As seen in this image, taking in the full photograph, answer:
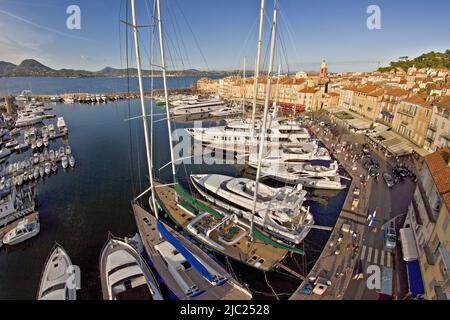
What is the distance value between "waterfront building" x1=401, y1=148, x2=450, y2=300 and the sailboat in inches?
380

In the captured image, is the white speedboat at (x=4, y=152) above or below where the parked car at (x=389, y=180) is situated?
above

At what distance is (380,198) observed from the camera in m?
25.5

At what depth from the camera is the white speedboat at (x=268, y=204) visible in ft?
65.8

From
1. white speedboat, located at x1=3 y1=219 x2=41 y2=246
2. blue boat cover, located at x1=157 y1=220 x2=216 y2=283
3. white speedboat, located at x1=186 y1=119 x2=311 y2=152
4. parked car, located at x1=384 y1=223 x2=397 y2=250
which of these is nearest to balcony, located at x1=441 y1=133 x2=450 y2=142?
white speedboat, located at x1=186 y1=119 x2=311 y2=152

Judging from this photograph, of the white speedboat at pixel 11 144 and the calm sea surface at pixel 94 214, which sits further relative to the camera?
the white speedboat at pixel 11 144

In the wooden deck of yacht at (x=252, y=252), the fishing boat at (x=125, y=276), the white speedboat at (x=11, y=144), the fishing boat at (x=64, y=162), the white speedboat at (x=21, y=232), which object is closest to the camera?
the fishing boat at (x=125, y=276)

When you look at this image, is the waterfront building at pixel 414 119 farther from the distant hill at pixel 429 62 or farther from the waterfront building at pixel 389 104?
the distant hill at pixel 429 62

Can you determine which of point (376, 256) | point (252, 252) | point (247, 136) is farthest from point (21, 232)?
point (247, 136)

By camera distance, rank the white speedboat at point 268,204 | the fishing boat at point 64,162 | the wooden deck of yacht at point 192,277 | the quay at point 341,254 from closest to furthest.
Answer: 1. the wooden deck of yacht at point 192,277
2. the quay at point 341,254
3. the white speedboat at point 268,204
4. the fishing boat at point 64,162

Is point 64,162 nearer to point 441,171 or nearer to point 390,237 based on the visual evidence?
point 390,237

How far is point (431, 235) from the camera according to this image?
14695 mm

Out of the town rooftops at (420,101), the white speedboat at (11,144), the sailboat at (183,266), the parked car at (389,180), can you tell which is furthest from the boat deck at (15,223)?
the town rooftops at (420,101)

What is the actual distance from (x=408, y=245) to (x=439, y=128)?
2434 cm

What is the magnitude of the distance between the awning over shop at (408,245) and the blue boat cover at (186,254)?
1289 centimetres
